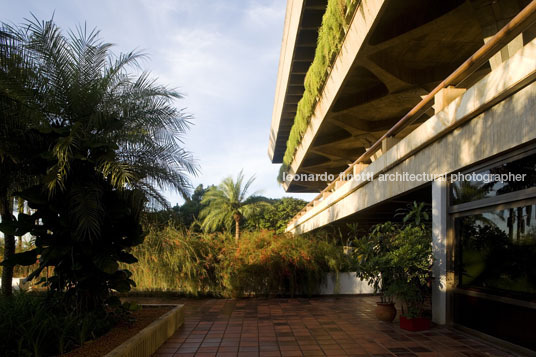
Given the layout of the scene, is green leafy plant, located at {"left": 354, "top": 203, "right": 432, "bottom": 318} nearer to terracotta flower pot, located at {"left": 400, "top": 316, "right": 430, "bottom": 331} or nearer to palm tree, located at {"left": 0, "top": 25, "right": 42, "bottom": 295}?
terracotta flower pot, located at {"left": 400, "top": 316, "right": 430, "bottom": 331}

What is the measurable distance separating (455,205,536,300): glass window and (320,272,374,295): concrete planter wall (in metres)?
5.72

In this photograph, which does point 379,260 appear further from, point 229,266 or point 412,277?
point 229,266

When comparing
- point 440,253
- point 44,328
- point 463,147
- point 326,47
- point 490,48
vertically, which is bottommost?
point 44,328

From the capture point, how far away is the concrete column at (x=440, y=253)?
7074 millimetres

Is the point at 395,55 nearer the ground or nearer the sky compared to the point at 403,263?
nearer the sky

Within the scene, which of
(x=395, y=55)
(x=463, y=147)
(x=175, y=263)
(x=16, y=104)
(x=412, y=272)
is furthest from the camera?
(x=395, y=55)

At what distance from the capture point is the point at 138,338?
16.3ft

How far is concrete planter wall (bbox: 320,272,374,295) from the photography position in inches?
485

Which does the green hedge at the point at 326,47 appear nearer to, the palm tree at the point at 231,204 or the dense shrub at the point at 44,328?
the dense shrub at the point at 44,328

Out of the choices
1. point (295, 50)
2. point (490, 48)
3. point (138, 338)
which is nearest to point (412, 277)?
point (490, 48)

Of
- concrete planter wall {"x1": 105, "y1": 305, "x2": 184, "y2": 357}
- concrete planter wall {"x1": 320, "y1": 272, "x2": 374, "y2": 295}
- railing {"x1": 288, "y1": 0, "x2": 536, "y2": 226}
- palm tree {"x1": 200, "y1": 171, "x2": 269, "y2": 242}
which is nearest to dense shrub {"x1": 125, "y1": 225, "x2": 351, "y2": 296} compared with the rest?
concrete planter wall {"x1": 320, "y1": 272, "x2": 374, "y2": 295}

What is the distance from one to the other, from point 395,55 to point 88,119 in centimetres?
905

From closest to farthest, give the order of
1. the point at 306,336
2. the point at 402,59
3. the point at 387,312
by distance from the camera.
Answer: the point at 306,336
the point at 387,312
the point at 402,59

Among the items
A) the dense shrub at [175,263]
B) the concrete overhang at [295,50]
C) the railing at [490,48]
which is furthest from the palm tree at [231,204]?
the railing at [490,48]
